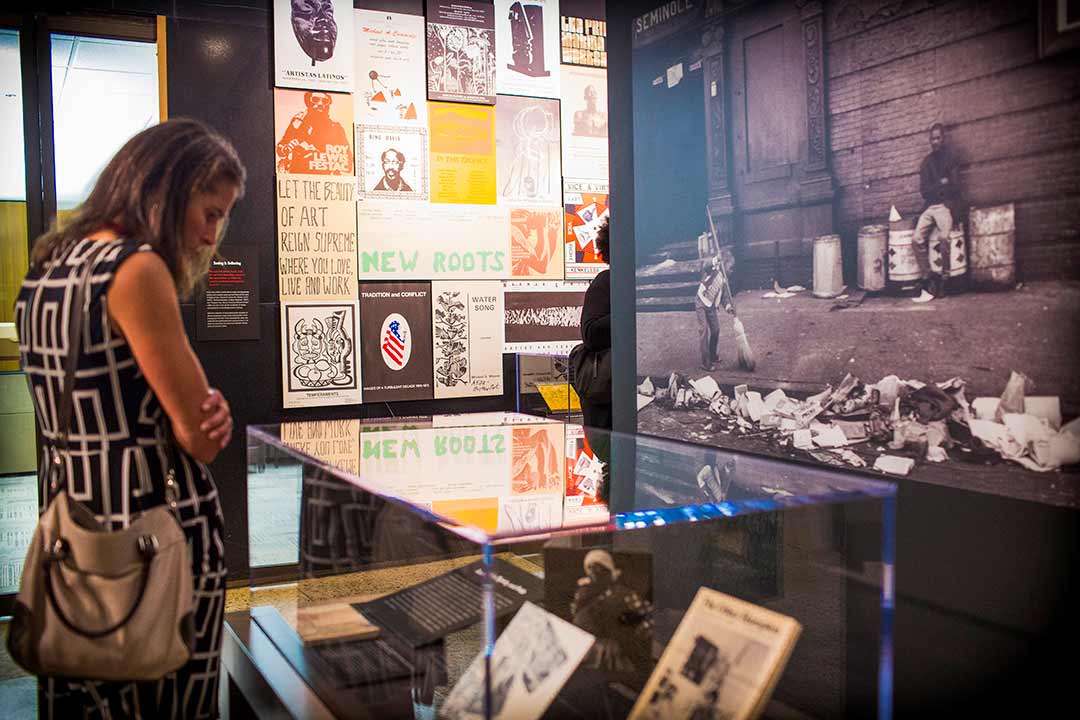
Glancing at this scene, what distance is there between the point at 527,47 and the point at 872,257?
373 cm

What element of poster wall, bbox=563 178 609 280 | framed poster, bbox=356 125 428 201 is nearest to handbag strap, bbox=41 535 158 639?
framed poster, bbox=356 125 428 201

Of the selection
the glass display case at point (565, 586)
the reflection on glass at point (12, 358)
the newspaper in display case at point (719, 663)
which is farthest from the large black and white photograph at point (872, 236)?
the reflection on glass at point (12, 358)

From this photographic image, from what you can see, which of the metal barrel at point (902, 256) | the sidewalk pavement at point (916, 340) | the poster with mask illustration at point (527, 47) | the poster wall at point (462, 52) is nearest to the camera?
the sidewalk pavement at point (916, 340)

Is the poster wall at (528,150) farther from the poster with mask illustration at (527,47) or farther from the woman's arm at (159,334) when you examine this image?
the woman's arm at (159,334)

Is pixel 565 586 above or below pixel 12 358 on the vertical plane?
below

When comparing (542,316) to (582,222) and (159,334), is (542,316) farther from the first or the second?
(159,334)

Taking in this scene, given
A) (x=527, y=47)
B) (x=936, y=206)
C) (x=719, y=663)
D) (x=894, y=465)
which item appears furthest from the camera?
(x=527, y=47)

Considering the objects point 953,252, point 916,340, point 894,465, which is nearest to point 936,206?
point 953,252

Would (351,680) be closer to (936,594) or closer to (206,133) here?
(206,133)

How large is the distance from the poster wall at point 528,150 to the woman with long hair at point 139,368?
3.61 metres

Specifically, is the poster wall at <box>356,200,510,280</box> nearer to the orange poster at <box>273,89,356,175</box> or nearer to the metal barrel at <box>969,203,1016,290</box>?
the orange poster at <box>273,89,356,175</box>

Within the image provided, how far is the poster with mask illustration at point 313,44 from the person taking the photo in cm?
467

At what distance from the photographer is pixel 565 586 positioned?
1497 mm

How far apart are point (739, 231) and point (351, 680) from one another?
1442mm
